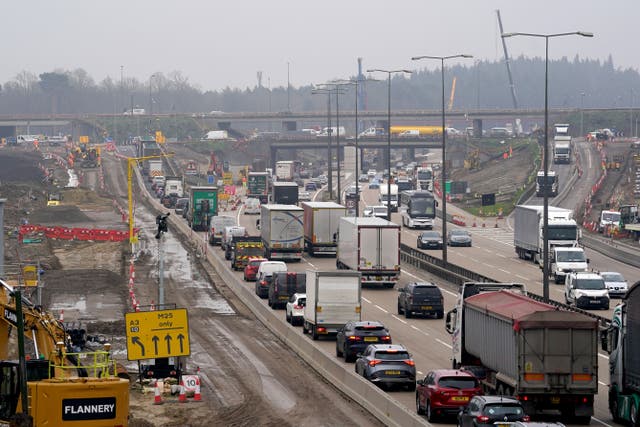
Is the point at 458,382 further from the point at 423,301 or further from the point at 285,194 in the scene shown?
the point at 285,194

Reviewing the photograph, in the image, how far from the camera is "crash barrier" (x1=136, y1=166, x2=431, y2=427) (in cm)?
3191

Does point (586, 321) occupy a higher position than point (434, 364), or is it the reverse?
point (586, 321)

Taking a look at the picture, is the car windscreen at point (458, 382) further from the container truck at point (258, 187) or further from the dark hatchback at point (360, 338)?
the container truck at point (258, 187)

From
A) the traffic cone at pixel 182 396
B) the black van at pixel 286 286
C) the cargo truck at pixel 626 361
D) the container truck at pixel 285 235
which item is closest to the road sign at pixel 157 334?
the traffic cone at pixel 182 396

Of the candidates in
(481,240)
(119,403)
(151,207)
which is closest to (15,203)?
(151,207)

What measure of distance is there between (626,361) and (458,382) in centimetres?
391

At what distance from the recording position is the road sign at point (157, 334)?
3803 cm

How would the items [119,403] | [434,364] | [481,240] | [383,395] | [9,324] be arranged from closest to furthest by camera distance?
[119,403]
[9,324]
[383,395]
[434,364]
[481,240]

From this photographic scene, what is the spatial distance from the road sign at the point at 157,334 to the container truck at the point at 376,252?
2592 centimetres

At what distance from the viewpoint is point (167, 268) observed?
252ft

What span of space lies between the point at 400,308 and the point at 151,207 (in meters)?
76.1

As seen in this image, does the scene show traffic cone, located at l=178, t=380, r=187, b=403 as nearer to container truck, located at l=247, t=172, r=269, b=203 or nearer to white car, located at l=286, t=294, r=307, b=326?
white car, located at l=286, t=294, r=307, b=326

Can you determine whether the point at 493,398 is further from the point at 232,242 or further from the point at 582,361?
the point at 232,242

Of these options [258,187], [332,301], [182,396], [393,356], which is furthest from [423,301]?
[258,187]
